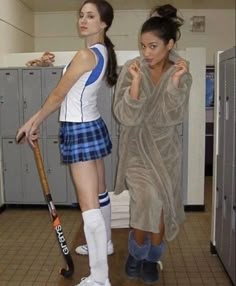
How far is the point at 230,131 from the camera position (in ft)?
7.43

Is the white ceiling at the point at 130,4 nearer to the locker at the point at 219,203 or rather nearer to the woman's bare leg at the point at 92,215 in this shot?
the locker at the point at 219,203

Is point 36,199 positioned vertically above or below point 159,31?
below

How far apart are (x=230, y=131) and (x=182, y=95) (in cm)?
44

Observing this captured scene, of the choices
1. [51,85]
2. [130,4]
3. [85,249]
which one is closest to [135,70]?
[85,249]

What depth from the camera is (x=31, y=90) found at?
3883 millimetres

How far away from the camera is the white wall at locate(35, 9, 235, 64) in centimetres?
574

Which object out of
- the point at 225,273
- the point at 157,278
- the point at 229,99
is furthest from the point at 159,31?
the point at 225,273

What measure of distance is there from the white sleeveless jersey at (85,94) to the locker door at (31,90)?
77.4 inches

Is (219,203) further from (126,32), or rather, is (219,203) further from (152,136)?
(126,32)

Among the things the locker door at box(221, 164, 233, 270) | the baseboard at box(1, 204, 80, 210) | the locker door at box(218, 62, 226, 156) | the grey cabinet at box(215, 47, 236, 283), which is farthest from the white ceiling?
the locker door at box(221, 164, 233, 270)

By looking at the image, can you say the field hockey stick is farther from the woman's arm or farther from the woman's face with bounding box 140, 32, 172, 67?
the woman's face with bounding box 140, 32, 172, 67

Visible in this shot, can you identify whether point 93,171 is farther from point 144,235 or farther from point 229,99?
point 229,99

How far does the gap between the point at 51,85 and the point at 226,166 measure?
216 centimetres

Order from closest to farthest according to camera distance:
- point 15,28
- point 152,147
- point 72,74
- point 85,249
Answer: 1. point 72,74
2. point 152,147
3. point 85,249
4. point 15,28
